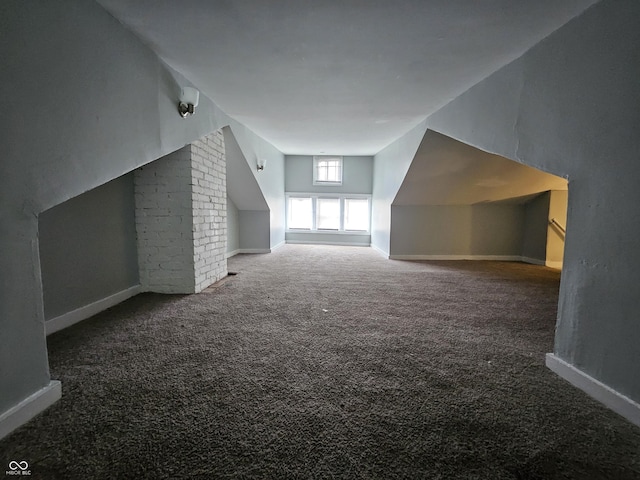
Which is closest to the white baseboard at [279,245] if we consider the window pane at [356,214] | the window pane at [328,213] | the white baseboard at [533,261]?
the window pane at [328,213]

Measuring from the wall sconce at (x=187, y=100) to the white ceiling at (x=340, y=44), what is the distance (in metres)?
0.17

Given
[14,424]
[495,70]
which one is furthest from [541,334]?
[14,424]

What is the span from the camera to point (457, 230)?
6.14 meters

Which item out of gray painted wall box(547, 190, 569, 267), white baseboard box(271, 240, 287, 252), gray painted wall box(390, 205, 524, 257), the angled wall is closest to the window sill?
white baseboard box(271, 240, 287, 252)

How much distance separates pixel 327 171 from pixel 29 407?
7219 mm

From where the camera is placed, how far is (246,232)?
656 centimetres

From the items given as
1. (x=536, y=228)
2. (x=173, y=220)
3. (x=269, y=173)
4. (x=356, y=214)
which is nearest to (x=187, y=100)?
(x=173, y=220)

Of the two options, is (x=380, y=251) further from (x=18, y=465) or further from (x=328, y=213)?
(x=18, y=465)

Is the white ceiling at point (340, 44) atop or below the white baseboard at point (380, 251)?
atop

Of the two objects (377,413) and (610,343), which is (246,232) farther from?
(610,343)

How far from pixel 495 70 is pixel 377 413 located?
2767 mm

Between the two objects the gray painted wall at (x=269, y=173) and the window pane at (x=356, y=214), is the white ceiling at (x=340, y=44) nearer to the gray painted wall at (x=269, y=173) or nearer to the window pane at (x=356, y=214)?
the gray painted wall at (x=269, y=173)

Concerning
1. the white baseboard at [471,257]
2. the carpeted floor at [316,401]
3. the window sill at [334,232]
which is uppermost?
the window sill at [334,232]

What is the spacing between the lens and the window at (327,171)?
781cm
